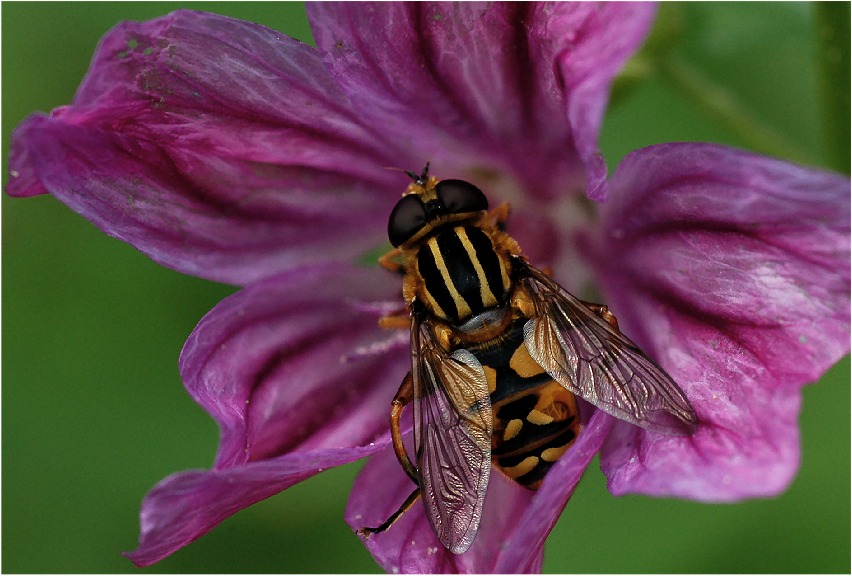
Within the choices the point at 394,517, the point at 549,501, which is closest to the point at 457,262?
the point at 394,517

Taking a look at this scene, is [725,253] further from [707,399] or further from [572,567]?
[572,567]

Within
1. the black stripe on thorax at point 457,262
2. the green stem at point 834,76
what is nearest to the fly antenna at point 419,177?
the black stripe on thorax at point 457,262

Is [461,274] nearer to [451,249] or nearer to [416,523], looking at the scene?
[451,249]

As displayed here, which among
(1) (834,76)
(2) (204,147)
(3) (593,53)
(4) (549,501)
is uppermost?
(2) (204,147)

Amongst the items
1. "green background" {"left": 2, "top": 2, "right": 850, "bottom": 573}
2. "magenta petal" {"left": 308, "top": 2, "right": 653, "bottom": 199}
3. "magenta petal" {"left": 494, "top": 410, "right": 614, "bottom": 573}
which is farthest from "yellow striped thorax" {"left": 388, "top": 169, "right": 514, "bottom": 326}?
"green background" {"left": 2, "top": 2, "right": 850, "bottom": 573}

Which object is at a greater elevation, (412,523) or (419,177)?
(419,177)

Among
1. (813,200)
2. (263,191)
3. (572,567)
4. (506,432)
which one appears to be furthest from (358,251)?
(572,567)
